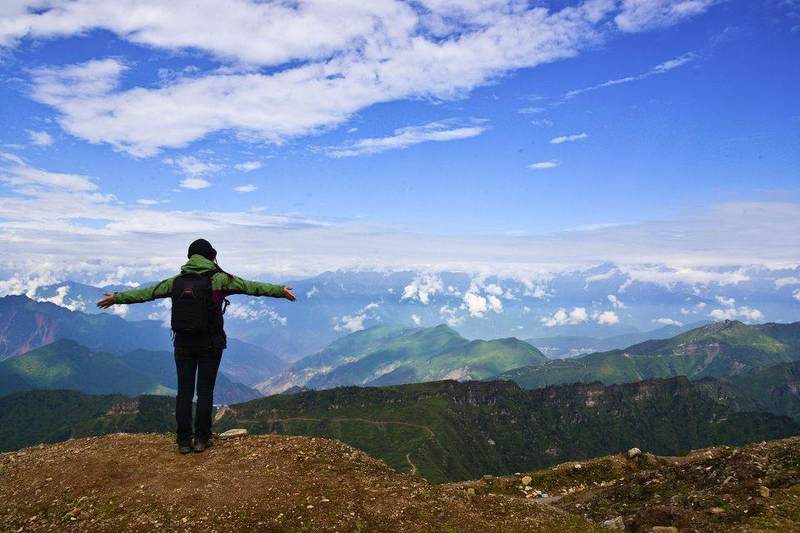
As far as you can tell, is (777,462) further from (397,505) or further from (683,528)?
(397,505)

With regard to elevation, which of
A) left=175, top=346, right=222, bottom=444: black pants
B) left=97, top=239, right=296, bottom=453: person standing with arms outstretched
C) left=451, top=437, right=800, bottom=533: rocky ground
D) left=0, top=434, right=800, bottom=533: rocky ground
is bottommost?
left=451, top=437, right=800, bottom=533: rocky ground

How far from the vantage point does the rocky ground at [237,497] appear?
1323 centimetres

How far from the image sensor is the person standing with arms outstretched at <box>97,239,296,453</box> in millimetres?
15422

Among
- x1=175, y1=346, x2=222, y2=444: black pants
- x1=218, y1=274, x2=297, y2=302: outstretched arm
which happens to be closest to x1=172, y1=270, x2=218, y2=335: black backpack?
x1=218, y1=274, x2=297, y2=302: outstretched arm

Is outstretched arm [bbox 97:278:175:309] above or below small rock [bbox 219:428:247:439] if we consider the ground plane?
above

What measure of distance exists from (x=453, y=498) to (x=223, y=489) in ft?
22.3

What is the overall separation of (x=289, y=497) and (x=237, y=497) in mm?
1418

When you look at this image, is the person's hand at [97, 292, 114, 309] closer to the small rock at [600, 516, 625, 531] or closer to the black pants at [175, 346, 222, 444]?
the black pants at [175, 346, 222, 444]

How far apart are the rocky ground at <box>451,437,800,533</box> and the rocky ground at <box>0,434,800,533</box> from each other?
2.8 inches

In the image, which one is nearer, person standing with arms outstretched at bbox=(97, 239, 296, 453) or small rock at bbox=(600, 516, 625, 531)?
person standing with arms outstretched at bbox=(97, 239, 296, 453)

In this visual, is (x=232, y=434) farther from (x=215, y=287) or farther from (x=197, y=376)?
(x=215, y=287)

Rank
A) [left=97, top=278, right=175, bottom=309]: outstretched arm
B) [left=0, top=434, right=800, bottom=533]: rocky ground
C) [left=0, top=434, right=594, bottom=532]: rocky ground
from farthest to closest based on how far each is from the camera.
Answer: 1. [left=97, top=278, right=175, bottom=309]: outstretched arm
2. [left=0, top=434, right=800, bottom=533]: rocky ground
3. [left=0, top=434, right=594, bottom=532]: rocky ground

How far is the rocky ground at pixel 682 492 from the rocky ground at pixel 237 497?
12.4 feet

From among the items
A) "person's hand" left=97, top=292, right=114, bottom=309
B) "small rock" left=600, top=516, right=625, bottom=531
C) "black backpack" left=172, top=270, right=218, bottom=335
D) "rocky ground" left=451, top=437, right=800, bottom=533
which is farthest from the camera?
"small rock" left=600, top=516, right=625, bottom=531
